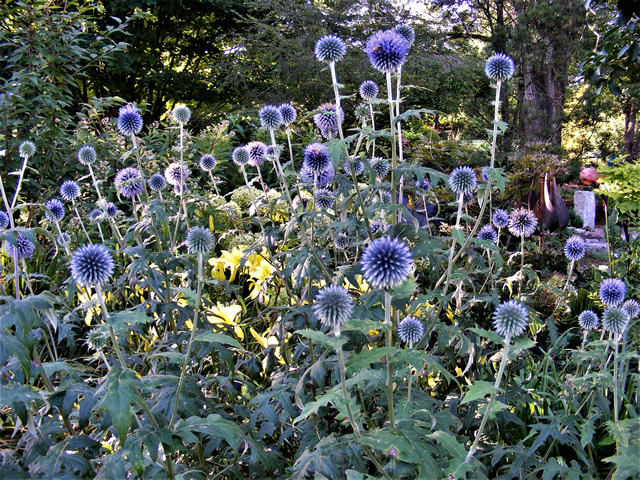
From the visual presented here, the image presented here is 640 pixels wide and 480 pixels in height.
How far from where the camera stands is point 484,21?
41.0 feet

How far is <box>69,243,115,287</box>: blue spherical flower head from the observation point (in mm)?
1569

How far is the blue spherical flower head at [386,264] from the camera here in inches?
55.1

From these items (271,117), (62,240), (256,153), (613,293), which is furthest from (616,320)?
(62,240)

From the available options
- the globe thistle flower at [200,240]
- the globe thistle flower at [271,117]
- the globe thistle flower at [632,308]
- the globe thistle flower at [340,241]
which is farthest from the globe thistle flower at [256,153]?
the globe thistle flower at [632,308]

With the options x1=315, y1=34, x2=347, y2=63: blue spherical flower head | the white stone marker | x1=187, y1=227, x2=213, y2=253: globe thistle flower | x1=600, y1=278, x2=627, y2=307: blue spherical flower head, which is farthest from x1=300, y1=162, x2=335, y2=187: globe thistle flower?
the white stone marker

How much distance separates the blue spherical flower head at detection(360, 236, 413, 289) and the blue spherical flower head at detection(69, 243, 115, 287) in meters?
0.85

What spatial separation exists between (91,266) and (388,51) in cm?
145

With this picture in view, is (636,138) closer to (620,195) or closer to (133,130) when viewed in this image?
(620,195)

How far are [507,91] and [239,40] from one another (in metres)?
5.99

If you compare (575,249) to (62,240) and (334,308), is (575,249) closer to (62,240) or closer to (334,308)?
(334,308)

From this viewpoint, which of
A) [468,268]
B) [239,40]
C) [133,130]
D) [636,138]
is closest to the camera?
[133,130]

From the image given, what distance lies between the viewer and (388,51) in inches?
81.7

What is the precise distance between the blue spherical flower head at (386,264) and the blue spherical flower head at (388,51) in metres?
1.00

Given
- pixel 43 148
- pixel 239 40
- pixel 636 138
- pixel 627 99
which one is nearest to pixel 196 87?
pixel 239 40
